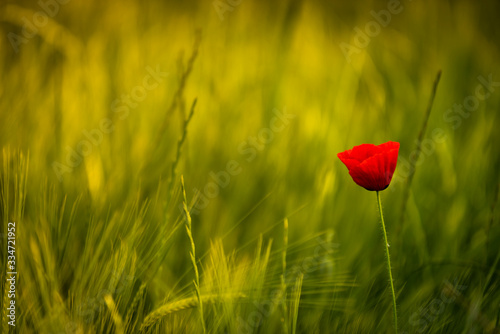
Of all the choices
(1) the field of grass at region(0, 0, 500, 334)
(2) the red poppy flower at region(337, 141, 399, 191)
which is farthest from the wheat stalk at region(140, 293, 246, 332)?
(2) the red poppy flower at region(337, 141, 399, 191)

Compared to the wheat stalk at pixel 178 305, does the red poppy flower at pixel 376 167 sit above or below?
above

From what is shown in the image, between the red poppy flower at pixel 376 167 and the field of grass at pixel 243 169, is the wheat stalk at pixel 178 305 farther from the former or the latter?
the red poppy flower at pixel 376 167

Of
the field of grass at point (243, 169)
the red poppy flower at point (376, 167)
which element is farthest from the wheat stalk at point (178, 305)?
the red poppy flower at point (376, 167)

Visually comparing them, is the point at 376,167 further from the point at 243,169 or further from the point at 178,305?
the point at 243,169

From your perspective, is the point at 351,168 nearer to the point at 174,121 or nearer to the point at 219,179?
the point at 219,179

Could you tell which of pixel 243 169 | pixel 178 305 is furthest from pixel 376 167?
pixel 243 169

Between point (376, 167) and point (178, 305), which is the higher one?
point (376, 167)

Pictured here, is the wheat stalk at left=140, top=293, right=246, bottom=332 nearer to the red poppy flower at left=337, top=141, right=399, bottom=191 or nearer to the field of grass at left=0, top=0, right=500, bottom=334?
the field of grass at left=0, top=0, right=500, bottom=334

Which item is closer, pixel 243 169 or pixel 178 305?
pixel 178 305
